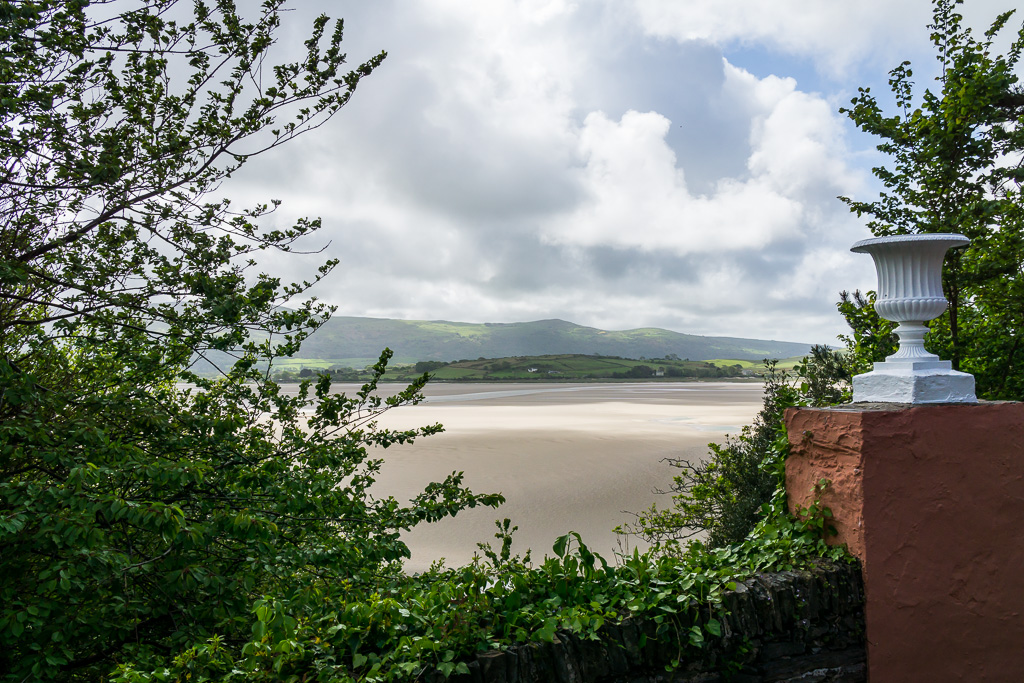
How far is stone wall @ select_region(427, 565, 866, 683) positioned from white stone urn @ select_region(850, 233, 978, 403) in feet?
3.24

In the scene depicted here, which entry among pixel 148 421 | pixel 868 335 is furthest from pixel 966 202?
pixel 148 421

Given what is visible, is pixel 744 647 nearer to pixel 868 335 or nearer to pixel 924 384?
pixel 924 384

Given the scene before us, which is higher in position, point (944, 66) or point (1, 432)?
point (944, 66)

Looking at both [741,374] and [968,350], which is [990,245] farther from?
[741,374]

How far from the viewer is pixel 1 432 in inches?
116

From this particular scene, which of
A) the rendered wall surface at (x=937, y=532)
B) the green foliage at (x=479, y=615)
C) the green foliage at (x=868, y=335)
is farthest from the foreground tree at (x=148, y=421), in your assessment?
the green foliage at (x=868, y=335)

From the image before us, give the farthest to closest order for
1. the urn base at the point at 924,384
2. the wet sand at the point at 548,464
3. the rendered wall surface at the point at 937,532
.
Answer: the wet sand at the point at 548,464
the urn base at the point at 924,384
the rendered wall surface at the point at 937,532

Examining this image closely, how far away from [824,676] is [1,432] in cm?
427

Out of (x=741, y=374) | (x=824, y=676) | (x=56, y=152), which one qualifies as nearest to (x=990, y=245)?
(x=824, y=676)

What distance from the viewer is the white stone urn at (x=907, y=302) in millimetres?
2890

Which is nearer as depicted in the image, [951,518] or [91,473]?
[91,473]

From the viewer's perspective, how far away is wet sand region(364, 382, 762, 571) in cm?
1310

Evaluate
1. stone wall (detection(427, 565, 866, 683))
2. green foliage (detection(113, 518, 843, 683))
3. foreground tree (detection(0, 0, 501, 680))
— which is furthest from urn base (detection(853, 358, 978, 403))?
foreground tree (detection(0, 0, 501, 680))

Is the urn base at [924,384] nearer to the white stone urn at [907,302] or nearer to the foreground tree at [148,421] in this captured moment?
the white stone urn at [907,302]
